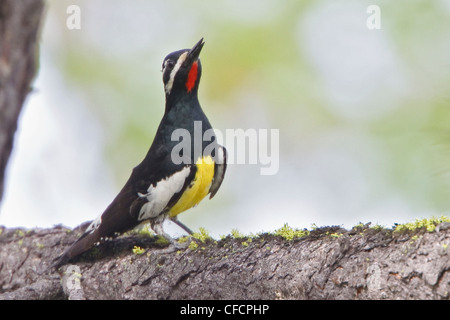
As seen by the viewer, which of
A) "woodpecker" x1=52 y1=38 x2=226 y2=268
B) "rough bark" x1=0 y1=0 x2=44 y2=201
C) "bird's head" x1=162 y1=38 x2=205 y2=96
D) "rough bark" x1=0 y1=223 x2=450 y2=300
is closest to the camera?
"rough bark" x1=0 y1=0 x2=44 y2=201

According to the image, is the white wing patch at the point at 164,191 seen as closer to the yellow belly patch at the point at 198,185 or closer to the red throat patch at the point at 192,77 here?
the yellow belly patch at the point at 198,185

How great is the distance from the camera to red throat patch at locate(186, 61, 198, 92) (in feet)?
16.0

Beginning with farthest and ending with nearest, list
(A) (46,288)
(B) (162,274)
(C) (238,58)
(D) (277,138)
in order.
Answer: (D) (277,138) < (C) (238,58) < (A) (46,288) < (B) (162,274)

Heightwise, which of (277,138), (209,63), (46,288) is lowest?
(46,288)

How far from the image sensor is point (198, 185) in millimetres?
4484

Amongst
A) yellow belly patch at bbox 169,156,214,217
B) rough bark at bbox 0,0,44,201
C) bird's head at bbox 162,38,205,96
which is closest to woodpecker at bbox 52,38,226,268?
yellow belly patch at bbox 169,156,214,217

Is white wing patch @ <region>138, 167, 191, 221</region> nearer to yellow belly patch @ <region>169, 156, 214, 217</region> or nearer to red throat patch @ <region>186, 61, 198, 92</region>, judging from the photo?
yellow belly patch @ <region>169, 156, 214, 217</region>

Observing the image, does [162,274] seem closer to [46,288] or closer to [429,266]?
[46,288]

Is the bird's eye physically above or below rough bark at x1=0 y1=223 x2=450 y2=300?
above

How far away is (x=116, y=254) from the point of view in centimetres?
404

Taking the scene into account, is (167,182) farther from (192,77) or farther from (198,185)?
(192,77)

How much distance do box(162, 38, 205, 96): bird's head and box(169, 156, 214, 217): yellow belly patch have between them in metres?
0.70
